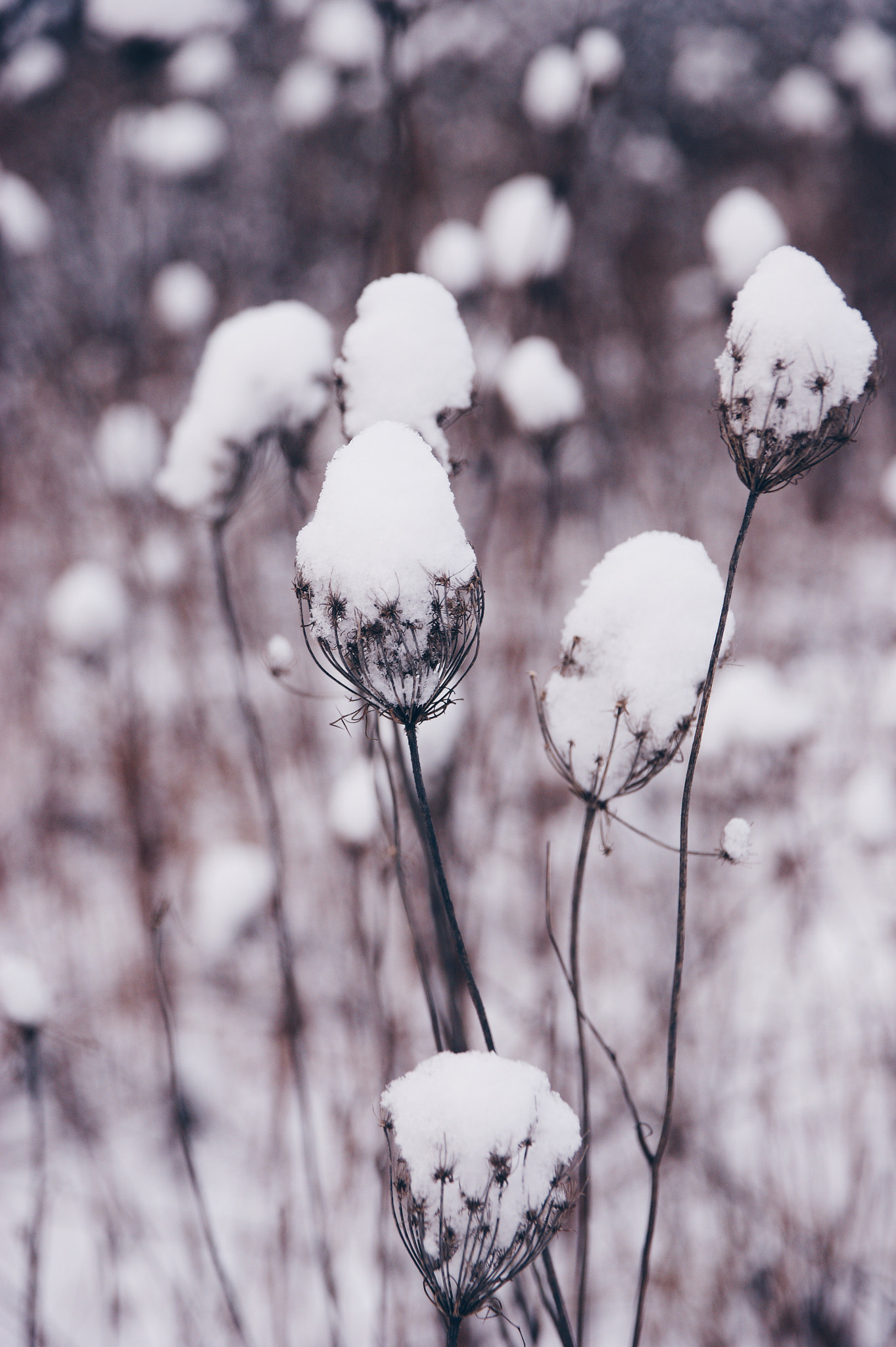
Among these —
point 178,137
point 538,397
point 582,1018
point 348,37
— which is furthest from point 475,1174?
point 178,137

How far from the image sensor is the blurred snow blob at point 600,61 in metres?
2.21

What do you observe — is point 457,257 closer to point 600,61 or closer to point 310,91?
point 600,61

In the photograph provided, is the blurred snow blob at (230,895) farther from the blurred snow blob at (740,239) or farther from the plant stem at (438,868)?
the blurred snow blob at (740,239)

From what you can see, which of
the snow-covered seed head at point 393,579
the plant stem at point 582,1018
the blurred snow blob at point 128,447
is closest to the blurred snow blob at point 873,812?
the plant stem at point 582,1018

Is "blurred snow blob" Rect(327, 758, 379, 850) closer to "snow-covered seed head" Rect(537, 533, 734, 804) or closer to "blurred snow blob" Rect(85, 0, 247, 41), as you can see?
"snow-covered seed head" Rect(537, 533, 734, 804)

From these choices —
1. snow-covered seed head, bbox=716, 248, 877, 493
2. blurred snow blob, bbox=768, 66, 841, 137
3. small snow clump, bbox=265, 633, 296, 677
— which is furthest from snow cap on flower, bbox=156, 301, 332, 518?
blurred snow blob, bbox=768, 66, 841, 137

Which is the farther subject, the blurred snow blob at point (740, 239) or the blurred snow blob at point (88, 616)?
the blurred snow blob at point (88, 616)

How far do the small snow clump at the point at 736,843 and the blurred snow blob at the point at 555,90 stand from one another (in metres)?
2.17

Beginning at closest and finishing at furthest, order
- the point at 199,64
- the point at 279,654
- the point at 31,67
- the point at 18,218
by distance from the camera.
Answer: the point at 279,654
the point at 18,218
the point at 199,64
the point at 31,67

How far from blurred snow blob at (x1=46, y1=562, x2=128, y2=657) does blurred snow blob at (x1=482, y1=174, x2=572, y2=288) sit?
215 cm

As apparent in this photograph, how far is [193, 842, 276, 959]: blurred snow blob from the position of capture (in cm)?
311

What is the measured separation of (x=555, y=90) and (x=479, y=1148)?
3.19 metres

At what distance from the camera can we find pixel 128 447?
400 centimetres

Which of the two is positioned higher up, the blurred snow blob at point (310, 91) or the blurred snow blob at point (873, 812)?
the blurred snow blob at point (310, 91)
